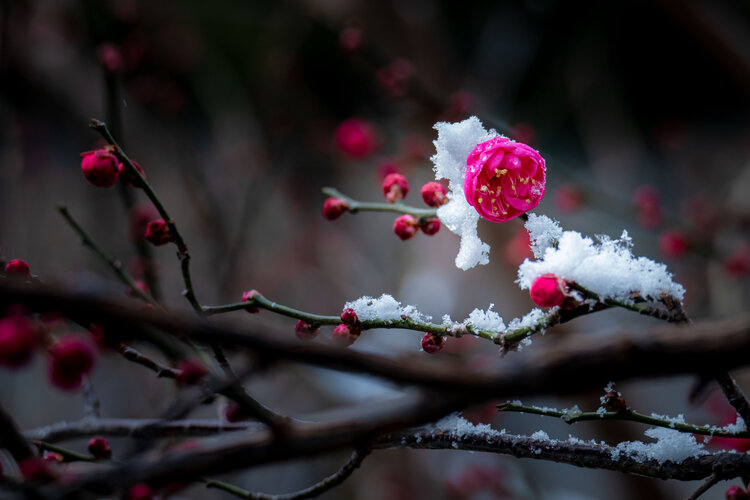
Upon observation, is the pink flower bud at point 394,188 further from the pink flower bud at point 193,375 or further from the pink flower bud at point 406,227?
the pink flower bud at point 193,375

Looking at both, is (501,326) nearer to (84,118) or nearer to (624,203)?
(624,203)

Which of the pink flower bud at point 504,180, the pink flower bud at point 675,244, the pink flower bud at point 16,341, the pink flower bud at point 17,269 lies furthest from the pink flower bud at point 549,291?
the pink flower bud at point 675,244

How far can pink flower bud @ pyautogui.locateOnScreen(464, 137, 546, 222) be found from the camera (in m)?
0.55

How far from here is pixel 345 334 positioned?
598 millimetres

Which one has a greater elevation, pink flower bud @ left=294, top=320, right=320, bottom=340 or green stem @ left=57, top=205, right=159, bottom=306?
green stem @ left=57, top=205, right=159, bottom=306

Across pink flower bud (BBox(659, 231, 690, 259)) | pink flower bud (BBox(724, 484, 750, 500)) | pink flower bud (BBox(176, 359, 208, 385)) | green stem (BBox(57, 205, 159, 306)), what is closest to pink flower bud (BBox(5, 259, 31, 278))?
green stem (BBox(57, 205, 159, 306))

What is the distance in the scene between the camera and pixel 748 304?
224 centimetres

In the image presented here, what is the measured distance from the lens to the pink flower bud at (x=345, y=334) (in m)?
0.59

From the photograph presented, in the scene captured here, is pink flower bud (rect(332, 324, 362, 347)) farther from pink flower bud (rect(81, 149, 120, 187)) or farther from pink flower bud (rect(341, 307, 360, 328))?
pink flower bud (rect(81, 149, 120, 187))

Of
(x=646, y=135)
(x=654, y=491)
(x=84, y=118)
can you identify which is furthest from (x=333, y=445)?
(x=646, y=135)

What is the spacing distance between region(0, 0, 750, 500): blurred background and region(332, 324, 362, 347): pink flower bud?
0.73 meters

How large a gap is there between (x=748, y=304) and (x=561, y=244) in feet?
7.23

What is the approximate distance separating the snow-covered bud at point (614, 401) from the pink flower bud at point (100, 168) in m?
0.60

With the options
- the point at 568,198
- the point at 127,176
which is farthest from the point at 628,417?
the point at 568,198
